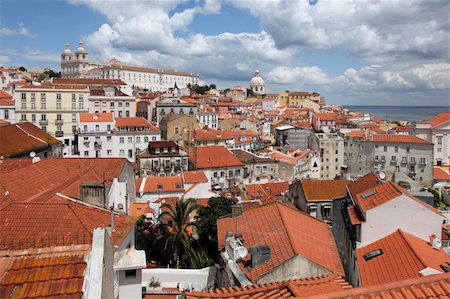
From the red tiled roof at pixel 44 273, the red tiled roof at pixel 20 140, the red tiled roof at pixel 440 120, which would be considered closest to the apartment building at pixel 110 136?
the red tiled roof at pixel 20 140

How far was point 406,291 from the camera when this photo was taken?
529 cm

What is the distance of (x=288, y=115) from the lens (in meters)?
100

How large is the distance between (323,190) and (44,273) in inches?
941

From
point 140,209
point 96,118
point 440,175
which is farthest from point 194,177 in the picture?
point 440,175

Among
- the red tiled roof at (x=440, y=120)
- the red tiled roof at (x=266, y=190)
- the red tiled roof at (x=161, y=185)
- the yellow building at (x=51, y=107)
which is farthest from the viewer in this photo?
the red tiled roof at (x=440, y=120)

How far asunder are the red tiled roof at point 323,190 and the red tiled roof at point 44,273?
74.0ft

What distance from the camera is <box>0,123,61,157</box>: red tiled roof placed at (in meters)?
30.1

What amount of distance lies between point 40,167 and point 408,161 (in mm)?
49153

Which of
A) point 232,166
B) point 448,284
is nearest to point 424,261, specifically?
point 448,284

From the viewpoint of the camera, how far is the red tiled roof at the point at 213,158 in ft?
160

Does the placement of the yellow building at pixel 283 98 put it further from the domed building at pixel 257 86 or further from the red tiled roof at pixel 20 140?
the red tiled roof at pixel 20 140

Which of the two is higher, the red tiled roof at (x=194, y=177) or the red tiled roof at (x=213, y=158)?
the red tiled roof at (x=213, y=158)

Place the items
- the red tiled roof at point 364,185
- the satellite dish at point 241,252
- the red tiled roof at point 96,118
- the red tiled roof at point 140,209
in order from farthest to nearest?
the red tiled roof at point 96,118, the red tiled roof at point 140,209, the red tiled roof at point 364,185, the satellite dish at point 241,252

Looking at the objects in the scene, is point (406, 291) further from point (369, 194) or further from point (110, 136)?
point (110, 136)
